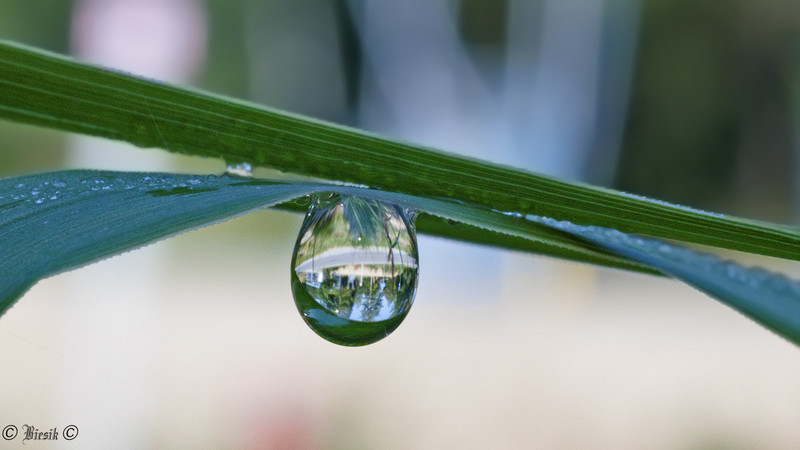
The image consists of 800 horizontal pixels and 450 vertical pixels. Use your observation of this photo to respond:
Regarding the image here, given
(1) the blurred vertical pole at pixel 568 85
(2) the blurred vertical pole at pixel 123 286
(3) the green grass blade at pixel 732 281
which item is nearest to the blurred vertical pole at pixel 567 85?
(1) the blurred vertical pole at pixel 568 85

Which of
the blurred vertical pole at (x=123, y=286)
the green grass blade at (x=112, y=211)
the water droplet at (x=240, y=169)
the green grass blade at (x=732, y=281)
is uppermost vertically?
the blurred vertical pole at (x=123, y=286)

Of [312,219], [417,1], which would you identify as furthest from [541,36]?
[312,219]

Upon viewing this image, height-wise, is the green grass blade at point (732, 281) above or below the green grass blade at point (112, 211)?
below

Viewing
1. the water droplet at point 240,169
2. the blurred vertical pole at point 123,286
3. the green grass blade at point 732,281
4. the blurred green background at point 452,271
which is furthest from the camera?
the blurred green background at point 452,271

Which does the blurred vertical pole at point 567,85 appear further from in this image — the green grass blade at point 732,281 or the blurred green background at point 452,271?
the green grass blade at point 732,281

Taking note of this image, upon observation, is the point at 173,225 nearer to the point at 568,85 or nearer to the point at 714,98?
the point at 568,85

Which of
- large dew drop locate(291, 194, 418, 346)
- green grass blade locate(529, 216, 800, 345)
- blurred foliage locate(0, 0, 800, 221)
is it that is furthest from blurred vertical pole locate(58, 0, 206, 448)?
green grass blade locate(529, 216, 800, 345)
